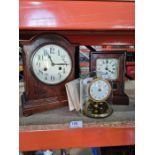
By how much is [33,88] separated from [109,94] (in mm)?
270

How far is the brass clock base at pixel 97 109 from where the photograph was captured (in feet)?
2.31

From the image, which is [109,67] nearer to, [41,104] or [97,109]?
[97,109]

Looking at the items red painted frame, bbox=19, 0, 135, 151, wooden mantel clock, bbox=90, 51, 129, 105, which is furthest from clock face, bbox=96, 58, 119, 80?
red painted frame, bbox=19, 0, 135, 151

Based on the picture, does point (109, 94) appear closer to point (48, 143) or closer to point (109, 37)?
point (48, 143)

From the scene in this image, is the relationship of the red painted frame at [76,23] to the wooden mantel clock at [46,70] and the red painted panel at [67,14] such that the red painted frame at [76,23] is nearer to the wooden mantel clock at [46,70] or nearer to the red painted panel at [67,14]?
the red painted panel at [67,14]

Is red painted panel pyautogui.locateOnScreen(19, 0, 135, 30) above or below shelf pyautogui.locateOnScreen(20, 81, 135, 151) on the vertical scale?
above

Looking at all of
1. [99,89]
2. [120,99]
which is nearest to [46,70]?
[99,89]

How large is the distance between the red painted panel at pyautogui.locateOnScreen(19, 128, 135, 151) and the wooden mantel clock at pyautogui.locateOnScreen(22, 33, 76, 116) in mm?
104

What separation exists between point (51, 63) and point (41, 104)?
0.48 ft

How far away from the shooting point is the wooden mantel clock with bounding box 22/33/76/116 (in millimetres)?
741

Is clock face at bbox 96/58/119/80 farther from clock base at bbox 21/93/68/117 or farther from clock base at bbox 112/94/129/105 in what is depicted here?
clock base at bbox 21/93/68/117

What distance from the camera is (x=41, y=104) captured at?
749 millimetres

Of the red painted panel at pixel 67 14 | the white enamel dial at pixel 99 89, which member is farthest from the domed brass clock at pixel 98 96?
the red painted panel at pixel 67 14
